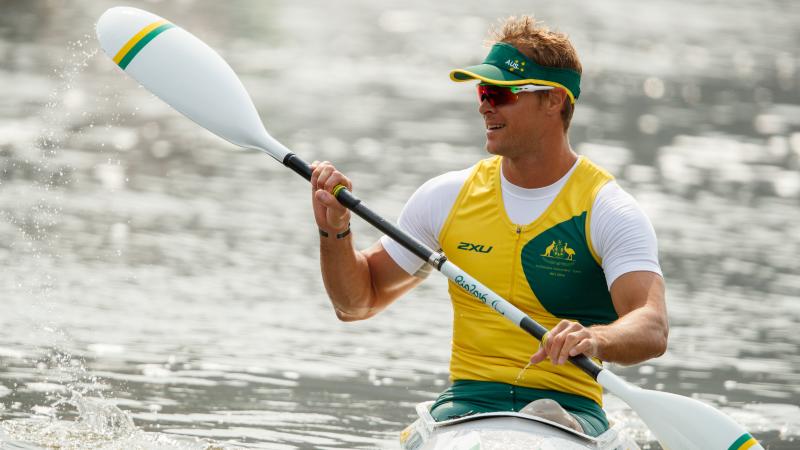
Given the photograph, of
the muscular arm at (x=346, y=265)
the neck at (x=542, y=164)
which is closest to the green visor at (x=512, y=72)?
the neck at (x=542, y=164)

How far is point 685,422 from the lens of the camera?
5250 millimetres

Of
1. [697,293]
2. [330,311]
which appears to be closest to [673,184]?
[697,293]

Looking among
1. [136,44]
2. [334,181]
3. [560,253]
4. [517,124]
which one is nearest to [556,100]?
[517,124]

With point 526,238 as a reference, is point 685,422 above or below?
below

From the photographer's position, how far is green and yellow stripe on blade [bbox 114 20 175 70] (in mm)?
6371

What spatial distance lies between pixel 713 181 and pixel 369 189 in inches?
152

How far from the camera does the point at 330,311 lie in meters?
9.68

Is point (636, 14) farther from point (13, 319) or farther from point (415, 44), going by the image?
point (13, 319)

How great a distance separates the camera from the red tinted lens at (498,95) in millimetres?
5449

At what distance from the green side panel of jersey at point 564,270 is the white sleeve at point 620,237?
57mm

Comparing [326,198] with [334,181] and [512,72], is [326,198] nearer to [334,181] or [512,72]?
[334,181]

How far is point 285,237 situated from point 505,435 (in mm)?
6894

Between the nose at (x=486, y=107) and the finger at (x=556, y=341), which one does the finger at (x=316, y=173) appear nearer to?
the nose at (x=486, y=107)

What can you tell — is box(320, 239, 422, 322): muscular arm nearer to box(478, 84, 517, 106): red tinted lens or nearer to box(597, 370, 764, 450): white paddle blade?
box(478, 84, 517, 106): red tinted lens
